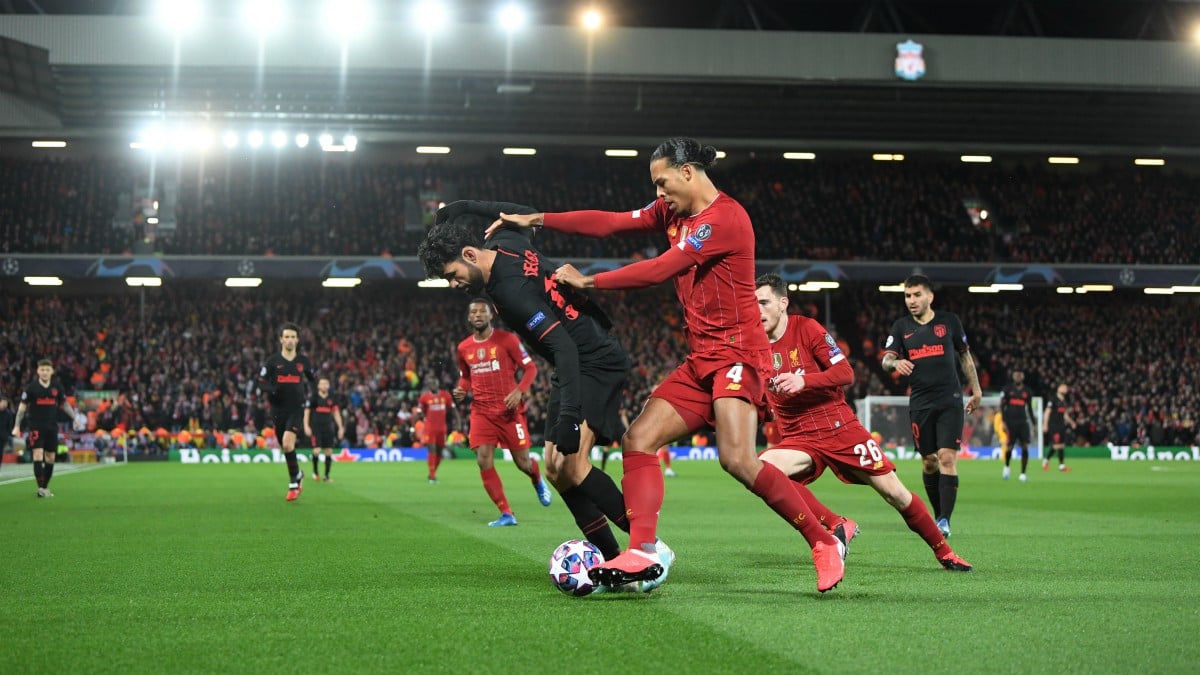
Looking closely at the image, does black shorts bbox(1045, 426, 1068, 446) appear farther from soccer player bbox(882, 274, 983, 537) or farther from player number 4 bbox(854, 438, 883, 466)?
player number 4 bbox(854, 438, 883, 466)

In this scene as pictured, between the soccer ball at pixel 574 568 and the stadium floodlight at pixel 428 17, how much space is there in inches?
1237

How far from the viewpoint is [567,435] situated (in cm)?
657

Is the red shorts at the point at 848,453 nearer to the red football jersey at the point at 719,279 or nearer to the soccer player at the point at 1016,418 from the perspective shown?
the red football jersey at the point at 719,279

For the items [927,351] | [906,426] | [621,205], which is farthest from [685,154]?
[621,205]

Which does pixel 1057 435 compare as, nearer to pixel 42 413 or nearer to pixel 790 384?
pixel 42 413

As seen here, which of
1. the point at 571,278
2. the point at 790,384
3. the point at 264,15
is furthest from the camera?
the point at 264,15

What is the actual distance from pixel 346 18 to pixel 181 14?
4.67m

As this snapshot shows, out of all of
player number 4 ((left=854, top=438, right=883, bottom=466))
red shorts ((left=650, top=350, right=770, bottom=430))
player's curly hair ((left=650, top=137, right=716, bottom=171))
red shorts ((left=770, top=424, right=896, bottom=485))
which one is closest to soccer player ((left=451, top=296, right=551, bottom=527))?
red shorts ((left=770, top=424, right=896, bottom=485))

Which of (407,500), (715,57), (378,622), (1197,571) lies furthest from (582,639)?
(715,57)

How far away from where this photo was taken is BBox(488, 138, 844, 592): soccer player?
6680 mm

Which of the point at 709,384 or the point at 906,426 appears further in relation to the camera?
the point at 906,426

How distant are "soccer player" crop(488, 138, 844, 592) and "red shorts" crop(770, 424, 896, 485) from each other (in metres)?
1.57

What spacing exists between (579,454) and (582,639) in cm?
208

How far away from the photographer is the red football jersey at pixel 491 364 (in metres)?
14.2
